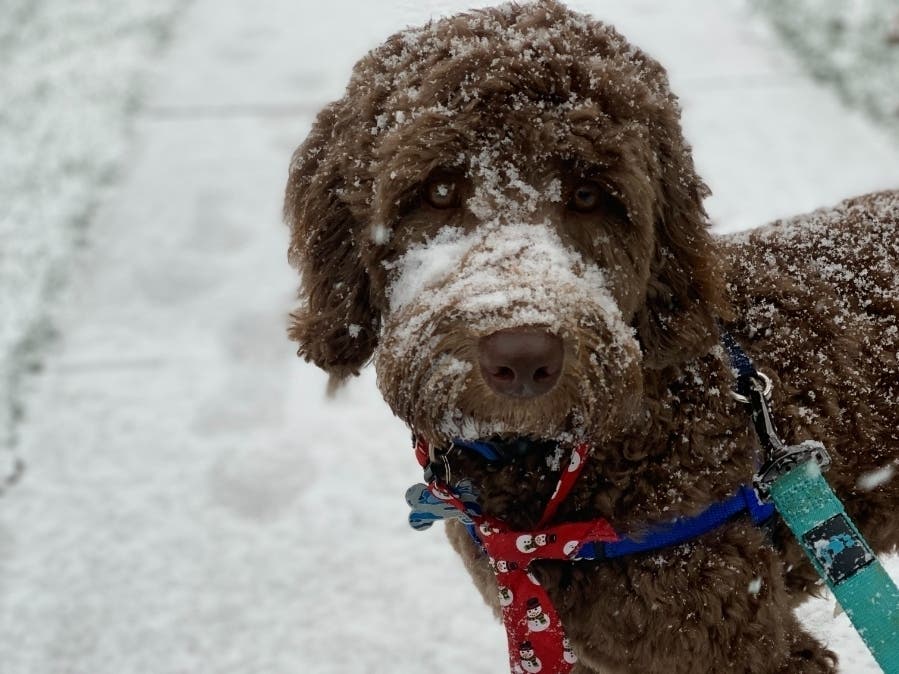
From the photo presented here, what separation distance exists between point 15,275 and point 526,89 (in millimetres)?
4317

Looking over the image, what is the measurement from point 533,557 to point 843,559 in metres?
→ 0.63

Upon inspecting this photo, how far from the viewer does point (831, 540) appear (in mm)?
1867

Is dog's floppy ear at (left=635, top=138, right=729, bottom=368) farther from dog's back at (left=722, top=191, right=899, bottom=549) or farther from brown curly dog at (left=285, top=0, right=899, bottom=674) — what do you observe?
dog's back at (left=722, top=191, right=899, bottom=549)

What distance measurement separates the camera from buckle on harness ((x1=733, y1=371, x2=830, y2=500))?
1892 millimetres

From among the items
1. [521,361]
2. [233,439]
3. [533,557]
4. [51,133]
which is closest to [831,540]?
[533,557]

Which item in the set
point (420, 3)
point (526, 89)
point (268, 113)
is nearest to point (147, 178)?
point (268, 113)

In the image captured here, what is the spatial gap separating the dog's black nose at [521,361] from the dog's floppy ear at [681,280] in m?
0.42

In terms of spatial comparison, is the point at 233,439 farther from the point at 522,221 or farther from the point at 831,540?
the point at 831,540

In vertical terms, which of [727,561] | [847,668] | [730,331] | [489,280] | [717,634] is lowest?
[847,668]

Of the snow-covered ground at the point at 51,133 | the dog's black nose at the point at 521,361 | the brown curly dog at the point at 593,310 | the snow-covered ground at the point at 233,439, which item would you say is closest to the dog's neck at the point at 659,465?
the brown curly dog at the point at 593,310

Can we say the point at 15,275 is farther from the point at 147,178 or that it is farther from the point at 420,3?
the point at 420,3

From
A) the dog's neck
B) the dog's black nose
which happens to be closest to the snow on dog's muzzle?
the dog's black nose

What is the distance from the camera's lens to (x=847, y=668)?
113 inches

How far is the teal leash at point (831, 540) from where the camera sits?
5.97ft
